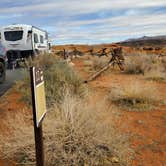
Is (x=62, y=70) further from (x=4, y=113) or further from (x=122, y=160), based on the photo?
(x=122, y=160)

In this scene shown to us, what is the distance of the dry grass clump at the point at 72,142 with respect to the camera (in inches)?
260

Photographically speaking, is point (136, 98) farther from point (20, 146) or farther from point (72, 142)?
point (20, 146)

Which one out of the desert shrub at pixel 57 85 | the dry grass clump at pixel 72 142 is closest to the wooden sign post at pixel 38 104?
the dry grass clump at pixel 72 142

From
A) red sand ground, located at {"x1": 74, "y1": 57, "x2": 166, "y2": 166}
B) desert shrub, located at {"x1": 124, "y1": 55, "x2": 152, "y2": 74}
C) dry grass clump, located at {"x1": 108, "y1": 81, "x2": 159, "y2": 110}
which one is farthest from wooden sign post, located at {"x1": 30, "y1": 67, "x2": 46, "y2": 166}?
desert shrub, located at {"x1": 124, "y1": 55, "x2": 152, "y2": 74}

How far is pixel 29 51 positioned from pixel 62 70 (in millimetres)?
15362

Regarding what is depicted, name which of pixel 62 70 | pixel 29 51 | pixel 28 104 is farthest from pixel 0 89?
pixel 29 51

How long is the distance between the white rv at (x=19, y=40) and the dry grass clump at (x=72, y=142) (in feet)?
65.5

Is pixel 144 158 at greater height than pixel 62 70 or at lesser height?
lesser

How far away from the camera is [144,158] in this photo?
23.9ft

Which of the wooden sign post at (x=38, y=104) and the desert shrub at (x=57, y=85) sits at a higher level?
the wooden sign post at (x=38, y=104)

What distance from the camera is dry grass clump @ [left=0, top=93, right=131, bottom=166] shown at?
21.7ft

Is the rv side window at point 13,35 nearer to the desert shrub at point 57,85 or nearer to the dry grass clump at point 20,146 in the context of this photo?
the desert shrub at point 57,85

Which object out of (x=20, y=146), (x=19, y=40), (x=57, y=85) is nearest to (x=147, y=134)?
(x=20, y=146)

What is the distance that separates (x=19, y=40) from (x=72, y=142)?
21.5m
